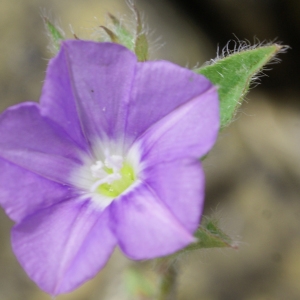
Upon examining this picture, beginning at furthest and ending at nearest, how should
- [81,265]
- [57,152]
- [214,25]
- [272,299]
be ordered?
[214,25], [272,299], [57,152], [81,265]

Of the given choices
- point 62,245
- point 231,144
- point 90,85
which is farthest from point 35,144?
point 231,144

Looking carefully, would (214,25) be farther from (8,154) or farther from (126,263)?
(8,154)

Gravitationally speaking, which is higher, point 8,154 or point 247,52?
point 247,52

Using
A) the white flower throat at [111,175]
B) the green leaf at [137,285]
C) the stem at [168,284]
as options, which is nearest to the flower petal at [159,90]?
the white flower throat at [111,175]

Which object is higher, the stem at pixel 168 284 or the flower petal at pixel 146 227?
the flower petal at pixel 146 227

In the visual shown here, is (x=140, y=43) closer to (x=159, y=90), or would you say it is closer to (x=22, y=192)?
(x=159, y=90)

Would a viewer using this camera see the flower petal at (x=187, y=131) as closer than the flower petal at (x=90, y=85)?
Yes

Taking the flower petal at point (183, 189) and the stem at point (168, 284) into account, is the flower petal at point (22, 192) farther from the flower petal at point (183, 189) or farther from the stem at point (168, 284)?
the stem at point (168, 284)

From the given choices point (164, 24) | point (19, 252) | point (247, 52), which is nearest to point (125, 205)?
point (19, 252)
